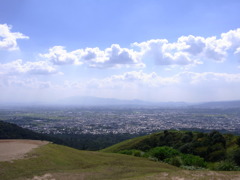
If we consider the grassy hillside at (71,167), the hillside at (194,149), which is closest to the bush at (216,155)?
the hillside at (194,149)

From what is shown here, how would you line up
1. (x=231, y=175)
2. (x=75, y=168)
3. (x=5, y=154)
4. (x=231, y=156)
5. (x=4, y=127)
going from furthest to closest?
(x=4, y=127), (x=231, y=156), (x=5, y=154), (x=75, y=168), (x=231, y=175)

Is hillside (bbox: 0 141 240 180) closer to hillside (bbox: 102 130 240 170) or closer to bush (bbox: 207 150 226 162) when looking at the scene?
hillside (bbox: 102 130 240 170)

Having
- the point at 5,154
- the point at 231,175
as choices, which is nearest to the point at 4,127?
the point at 5,154

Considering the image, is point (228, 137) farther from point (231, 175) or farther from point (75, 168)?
point (75, 168)

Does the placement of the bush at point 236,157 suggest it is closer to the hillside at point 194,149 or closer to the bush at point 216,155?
the hillside at point 194,149

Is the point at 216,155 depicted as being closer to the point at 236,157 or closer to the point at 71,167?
the point at 236,157

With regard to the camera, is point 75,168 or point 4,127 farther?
point 4,127

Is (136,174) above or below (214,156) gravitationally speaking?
above

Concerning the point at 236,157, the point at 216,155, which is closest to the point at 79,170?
the point at 236,157
